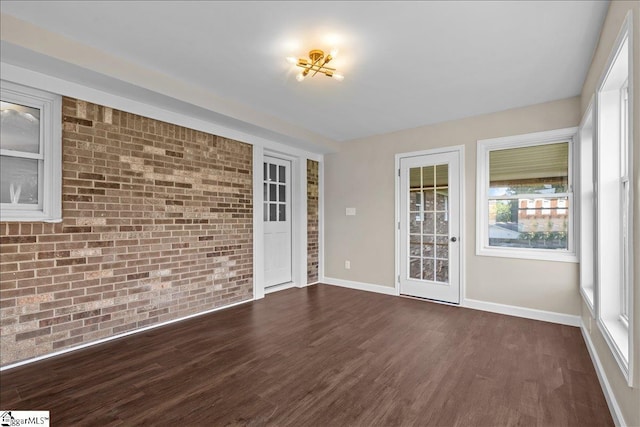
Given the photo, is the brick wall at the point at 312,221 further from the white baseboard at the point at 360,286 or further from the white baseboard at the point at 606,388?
the white baseboard at the point at 606,388

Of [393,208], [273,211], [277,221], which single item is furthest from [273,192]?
[393,208]

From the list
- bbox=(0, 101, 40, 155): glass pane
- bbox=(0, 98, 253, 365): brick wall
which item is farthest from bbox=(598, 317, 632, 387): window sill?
bbox=(0, 101, 40, 155): glass pane

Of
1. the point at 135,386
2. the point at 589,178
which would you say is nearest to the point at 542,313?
the point at 589,178

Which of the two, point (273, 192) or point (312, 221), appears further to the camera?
point (312, 221)

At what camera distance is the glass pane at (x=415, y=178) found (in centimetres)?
462

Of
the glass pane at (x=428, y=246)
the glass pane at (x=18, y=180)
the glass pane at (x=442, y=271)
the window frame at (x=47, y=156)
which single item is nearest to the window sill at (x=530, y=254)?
the glass pane at (x=442, y=271)

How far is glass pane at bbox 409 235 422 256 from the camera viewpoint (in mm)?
4633

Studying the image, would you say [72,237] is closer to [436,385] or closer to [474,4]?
[436,385]

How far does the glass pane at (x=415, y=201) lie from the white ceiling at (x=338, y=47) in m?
1.37

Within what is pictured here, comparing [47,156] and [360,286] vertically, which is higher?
[47,156]

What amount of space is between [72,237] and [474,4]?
363 cm

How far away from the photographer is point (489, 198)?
4.06 m

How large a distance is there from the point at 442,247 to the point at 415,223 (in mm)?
517

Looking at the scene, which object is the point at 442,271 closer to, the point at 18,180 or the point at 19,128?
the point at 18,180
